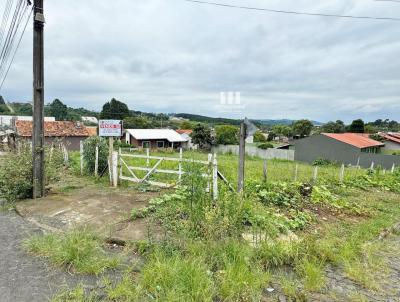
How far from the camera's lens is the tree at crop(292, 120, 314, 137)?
6081cm

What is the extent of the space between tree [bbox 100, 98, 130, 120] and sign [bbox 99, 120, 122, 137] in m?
56.7

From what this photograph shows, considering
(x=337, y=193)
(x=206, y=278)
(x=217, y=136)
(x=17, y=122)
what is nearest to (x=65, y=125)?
(x=17, y=122)

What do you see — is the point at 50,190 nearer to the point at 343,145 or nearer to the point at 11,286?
the point at 11,286

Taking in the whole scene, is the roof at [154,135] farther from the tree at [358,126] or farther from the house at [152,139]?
the tree at [358,126]

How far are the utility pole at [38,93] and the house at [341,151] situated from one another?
2895cm

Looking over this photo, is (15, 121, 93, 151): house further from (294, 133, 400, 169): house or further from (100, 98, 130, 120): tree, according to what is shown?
(100, 98, 130, 120): tree

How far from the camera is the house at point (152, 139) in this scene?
4019 cm

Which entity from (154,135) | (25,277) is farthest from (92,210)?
(154,135)

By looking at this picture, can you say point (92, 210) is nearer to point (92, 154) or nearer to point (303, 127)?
point (92, 154)

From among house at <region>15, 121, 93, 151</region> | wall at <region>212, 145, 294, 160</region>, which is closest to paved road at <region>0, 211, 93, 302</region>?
house at <region>15, 121, 93, 151</region>

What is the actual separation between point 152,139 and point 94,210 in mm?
35209

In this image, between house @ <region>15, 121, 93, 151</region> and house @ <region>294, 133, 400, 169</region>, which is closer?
house @ <region>294, 133, 400, 169</region>

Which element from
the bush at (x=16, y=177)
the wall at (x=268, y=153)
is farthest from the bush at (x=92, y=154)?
the wall at (x=268, y=153)

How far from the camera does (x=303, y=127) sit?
60.9 m
